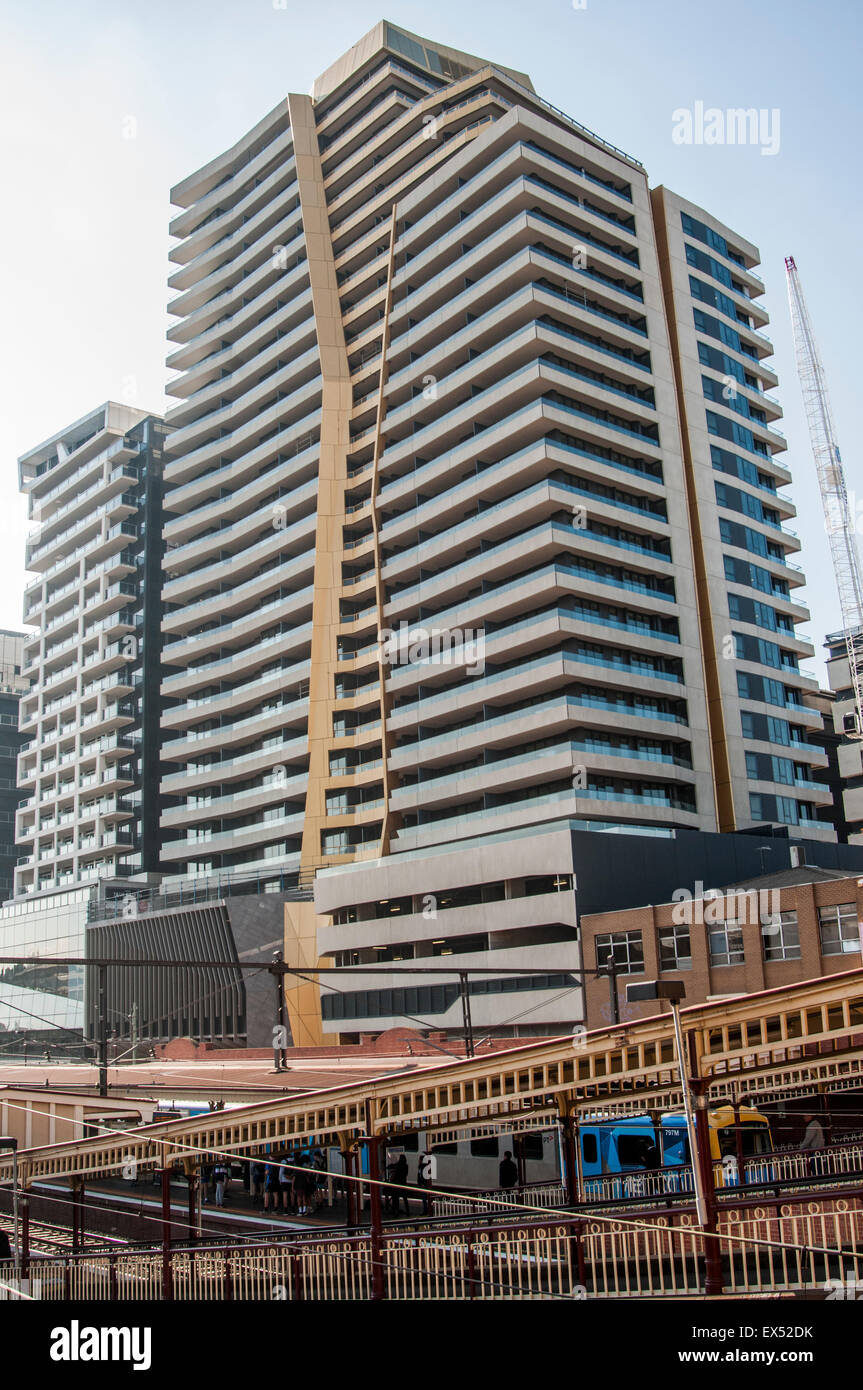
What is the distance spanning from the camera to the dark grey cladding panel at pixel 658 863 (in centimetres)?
6150

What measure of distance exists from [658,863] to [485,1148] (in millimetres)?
33851

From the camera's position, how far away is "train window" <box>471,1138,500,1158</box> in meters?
32.4

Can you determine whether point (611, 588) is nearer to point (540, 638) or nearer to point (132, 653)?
point (540, 638)

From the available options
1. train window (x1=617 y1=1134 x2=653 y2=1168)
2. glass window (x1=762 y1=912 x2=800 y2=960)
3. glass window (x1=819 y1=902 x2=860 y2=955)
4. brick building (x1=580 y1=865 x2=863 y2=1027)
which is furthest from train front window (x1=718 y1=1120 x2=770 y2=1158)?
glass window (x1=762 y1=912 x2=800 y2=960)

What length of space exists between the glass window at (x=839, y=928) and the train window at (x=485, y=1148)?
2220cm

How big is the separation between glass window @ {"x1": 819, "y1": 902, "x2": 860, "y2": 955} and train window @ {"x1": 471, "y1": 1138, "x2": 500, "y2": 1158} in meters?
22.2

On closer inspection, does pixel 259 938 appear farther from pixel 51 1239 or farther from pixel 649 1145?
pixel 649 1145

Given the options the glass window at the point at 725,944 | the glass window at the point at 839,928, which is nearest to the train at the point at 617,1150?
the glass window at the point at 839,928

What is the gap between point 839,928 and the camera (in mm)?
49125

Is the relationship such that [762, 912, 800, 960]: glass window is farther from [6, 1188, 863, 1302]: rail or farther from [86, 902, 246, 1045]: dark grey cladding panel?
[86, 902, 246, 1045]: dark grey cladding panel

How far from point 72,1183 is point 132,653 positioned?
101 m

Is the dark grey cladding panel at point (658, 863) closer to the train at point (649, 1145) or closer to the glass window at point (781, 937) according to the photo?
the glass window at point (781, 937)

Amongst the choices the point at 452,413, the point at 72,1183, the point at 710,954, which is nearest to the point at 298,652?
the point at 452,413

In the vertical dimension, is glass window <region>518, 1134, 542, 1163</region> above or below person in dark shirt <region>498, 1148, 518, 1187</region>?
above
